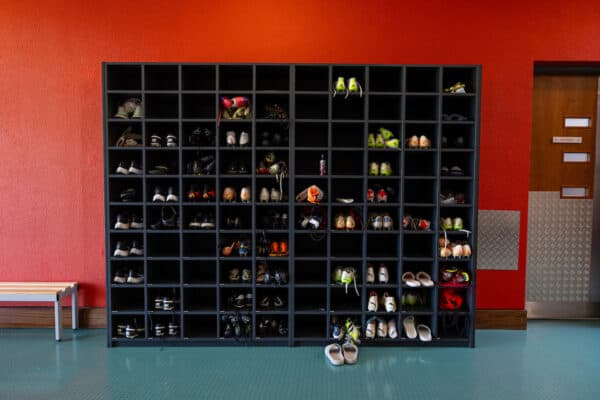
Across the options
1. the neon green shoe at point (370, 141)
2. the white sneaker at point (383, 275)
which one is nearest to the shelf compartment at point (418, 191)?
the neon green shoe at point (370, 141)

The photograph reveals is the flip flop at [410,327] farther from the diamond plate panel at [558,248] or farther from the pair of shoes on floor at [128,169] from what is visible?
the pair of shoes on floor at [128,169]

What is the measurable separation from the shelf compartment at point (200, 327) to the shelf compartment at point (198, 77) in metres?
2.23

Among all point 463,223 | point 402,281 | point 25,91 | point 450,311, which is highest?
point 25,91

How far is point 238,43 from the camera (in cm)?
387

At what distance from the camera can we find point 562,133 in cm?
420

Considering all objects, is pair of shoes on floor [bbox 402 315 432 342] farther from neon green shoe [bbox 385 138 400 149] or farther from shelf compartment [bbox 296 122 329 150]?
shelf compartment [bbox 296 122 329 150]

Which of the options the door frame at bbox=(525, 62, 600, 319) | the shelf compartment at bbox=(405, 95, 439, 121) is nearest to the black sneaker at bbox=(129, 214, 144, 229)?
the shelf compartment at bbox=(405, 95, 439, 121)

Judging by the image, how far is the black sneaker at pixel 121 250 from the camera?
11.6 ft

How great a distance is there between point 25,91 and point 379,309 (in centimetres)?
400

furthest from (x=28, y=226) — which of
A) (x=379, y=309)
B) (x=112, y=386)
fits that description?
(x=379, y=309)

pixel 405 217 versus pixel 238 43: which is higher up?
pixel 238 43

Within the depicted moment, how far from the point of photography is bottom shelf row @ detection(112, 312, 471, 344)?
140 inches

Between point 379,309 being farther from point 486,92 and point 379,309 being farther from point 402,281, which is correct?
point 486,92

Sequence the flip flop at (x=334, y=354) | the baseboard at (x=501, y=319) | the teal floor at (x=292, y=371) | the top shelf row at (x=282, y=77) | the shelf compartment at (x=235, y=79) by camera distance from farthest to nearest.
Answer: the baseboard at (x=501, y=319) < the shelf compartment at (x=235, y=79) < the top shelf row at (x=282, y=77) < the flip flop at (x=334, y=354) < the teal floor at (x=292, y=371)
